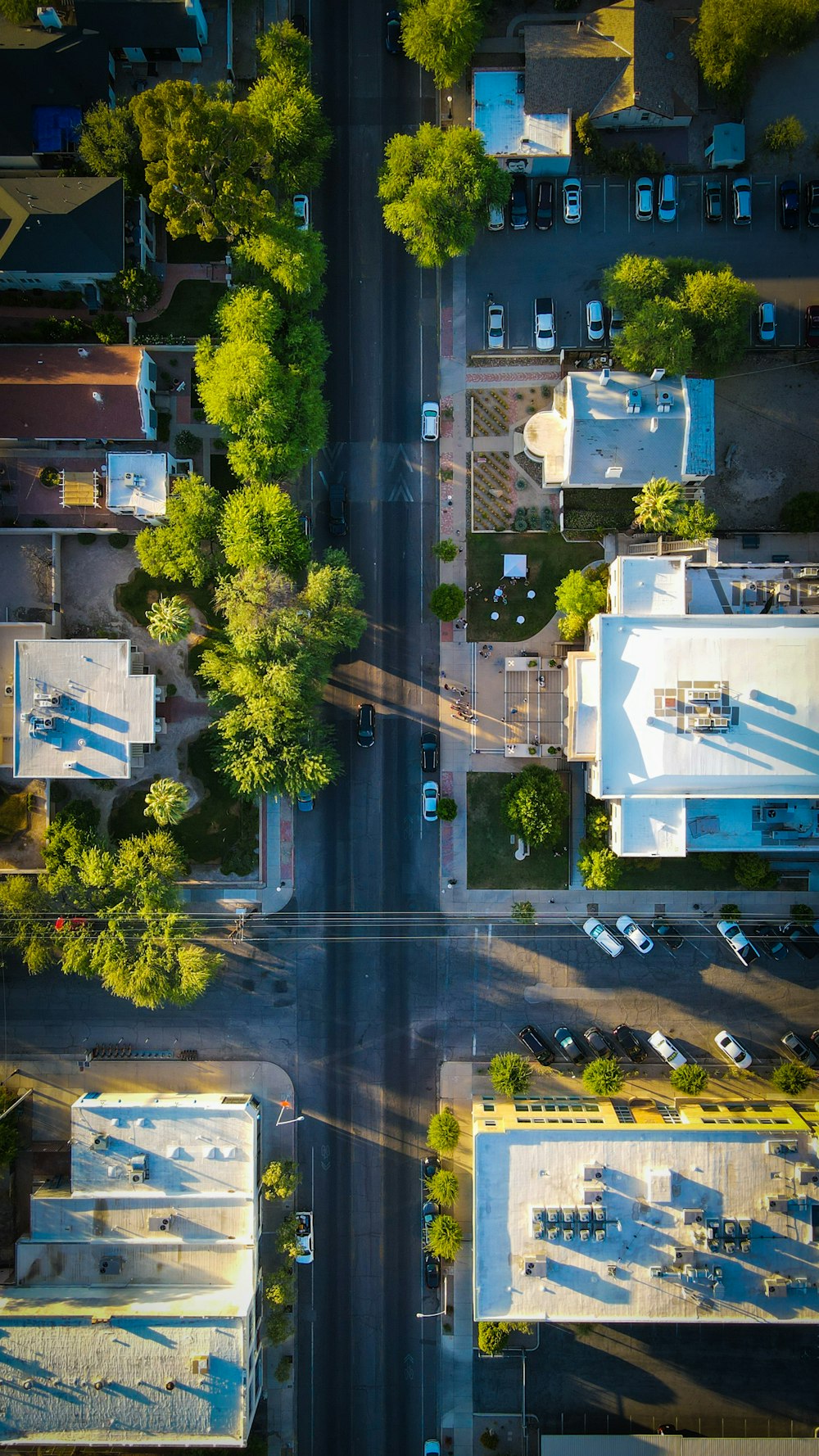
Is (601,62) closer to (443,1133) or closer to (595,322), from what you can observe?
(595,322)

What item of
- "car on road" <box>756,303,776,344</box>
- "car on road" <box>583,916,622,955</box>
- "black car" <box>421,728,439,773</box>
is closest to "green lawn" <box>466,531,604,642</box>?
"black car" <box>421,728,439,773</box>

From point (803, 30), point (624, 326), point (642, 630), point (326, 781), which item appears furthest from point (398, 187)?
point (326, 781)

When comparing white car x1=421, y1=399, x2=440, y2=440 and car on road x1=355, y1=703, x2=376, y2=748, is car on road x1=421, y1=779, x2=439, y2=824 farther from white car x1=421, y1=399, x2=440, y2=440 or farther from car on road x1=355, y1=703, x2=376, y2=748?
white car x1=421, y1=399, x2=440, y2=440

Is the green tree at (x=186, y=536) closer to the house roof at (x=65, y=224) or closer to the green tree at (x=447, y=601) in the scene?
the green tree at (x=447, y=601)

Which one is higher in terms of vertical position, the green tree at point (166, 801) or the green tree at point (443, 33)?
the green tree at point (443, 33)

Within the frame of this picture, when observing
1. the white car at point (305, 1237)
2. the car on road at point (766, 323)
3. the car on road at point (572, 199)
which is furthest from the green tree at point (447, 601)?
the white car at point (305, 1237)

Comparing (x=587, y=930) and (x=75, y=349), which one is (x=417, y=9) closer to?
(x=75, y=349)
